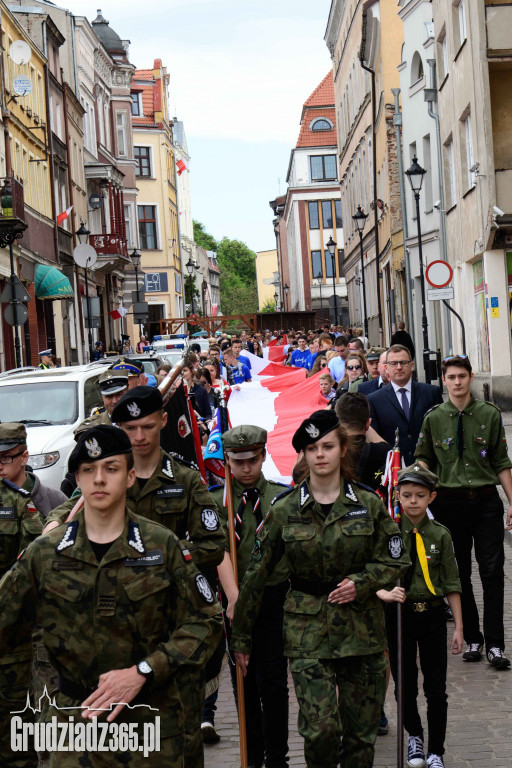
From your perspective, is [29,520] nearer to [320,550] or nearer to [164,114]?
[320,550]

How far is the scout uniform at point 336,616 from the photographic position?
5238 millimetres

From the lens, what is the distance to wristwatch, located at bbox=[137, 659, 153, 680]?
397 centimetres

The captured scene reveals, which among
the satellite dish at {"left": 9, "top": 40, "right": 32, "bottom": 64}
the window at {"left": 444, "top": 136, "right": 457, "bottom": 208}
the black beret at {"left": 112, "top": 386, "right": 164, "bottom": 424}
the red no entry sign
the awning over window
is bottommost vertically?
the black beret at {"left": 112, "top": 386, "right": 164, "bottom": 424}

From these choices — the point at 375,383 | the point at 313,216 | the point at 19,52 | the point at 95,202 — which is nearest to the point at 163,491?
the point at 375,383

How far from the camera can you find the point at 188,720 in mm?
4617

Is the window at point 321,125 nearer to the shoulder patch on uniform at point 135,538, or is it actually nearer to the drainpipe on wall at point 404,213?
the drainpipe on wall at point 404,213

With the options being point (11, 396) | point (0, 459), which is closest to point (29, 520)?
point (0, 459)

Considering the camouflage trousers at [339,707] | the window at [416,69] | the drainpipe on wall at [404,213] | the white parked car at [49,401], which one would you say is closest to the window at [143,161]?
the drainpipe on wall at [404,213]

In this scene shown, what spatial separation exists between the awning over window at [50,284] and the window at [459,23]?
15.6 meters

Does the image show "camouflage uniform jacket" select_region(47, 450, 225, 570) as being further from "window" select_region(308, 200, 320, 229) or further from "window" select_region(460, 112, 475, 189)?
"window" select_region(308, 200, 320, 229)

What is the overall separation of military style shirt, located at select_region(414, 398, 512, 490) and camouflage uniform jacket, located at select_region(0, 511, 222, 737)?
4325 millimetres

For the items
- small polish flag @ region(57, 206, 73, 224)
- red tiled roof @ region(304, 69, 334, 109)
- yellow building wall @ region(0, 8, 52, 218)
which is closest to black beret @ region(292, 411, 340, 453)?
yellow building wall @ region(0, 8, 52, 218)

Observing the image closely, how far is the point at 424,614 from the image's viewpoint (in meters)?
6.53

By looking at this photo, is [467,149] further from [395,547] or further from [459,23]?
[395,547]
